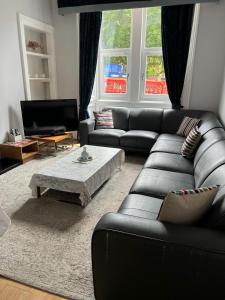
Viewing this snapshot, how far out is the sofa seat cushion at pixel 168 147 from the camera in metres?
3.10

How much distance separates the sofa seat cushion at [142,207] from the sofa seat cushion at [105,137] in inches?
83.6

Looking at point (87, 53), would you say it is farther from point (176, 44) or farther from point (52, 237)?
point (52, 237)

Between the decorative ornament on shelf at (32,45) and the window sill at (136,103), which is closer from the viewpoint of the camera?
the decorative ornament on shelf at (32,45)

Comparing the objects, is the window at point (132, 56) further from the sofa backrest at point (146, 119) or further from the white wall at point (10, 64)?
the white wall at point (10, 64)

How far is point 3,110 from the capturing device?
3.72 meters

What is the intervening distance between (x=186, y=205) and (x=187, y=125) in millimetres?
2800

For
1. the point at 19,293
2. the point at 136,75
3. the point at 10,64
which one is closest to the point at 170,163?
the point at 19,293

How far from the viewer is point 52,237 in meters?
2.00

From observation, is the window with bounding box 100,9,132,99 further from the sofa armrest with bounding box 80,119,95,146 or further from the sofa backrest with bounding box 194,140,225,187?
the sofa backrest with bounding box 194,140,225,187

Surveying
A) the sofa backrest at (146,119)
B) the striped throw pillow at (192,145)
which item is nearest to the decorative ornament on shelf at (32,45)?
the sofa backrest at (146,119)

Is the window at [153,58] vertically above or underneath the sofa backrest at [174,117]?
above

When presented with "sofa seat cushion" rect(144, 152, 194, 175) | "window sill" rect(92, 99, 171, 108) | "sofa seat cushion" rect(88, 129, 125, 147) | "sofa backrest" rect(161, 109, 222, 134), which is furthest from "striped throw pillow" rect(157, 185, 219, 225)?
"window sill" rect(92, 99, 171, 108)

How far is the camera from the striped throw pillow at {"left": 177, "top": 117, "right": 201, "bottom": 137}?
3.67 metres

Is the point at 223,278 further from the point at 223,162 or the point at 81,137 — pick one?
the point at 81,137
